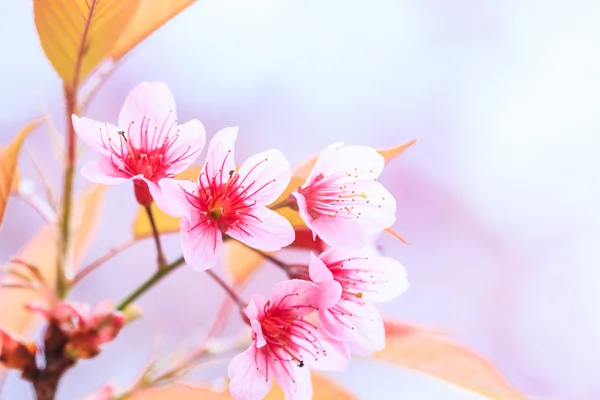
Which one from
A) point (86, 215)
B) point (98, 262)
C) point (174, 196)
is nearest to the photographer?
point (174, 196)

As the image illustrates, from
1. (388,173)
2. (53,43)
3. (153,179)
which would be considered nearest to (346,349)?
(153,179)

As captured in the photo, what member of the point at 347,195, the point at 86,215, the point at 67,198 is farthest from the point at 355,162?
the point at 86,215

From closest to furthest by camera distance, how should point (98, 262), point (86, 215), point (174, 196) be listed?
1. point (174, 196)
2. point (98, 262)
3. point (86, 215)

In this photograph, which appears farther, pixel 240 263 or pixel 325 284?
pixel 240 263

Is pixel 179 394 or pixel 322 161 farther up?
pixel 322 161

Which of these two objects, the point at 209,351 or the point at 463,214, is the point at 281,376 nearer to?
the point at 209,351

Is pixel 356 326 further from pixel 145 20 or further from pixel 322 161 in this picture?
pixel 145 20

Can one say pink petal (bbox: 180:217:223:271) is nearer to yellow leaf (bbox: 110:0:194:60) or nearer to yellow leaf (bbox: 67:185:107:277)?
yellow leaf (bbox: 110:0:194:60)

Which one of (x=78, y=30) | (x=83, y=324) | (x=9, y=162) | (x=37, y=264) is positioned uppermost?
(x=78, y=30)
